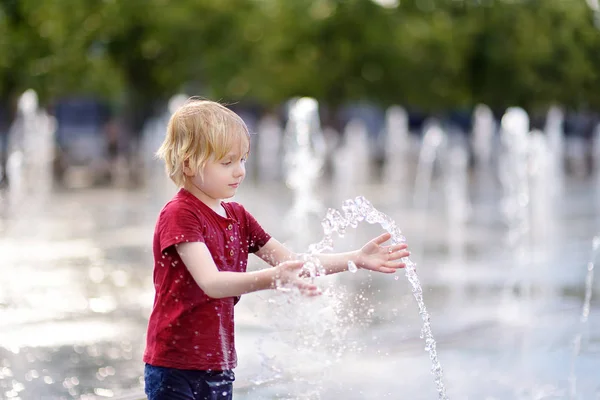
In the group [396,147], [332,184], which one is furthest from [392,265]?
[396,147]

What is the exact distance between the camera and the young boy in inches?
118

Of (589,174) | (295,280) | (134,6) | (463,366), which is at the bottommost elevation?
(463,366)

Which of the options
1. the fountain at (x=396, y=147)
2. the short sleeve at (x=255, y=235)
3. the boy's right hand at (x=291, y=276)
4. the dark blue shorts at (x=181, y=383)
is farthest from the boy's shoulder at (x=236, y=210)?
the fountain at (x=396, y=147)

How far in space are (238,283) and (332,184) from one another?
905 inches

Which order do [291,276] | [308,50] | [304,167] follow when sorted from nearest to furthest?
[291,276] < [304,167] < [308,50]

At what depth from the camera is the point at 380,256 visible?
3.27 m

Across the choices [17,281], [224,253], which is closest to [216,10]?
[17,281]

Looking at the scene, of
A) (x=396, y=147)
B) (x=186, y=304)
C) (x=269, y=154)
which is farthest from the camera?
(x=396, y=147)

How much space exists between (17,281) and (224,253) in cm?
613

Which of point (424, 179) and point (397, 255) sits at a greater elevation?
point (424, 179)

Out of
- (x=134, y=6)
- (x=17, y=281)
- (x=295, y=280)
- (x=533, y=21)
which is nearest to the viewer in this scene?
(x=295, y=280)

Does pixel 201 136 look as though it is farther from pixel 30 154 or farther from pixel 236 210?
pixel 30 154

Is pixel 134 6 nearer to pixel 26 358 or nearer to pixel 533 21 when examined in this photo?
pixel 533 21

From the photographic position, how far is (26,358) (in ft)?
19.2
